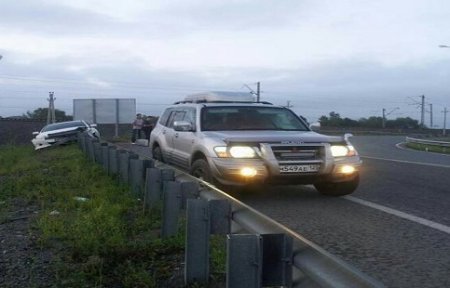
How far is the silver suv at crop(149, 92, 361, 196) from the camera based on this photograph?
8.35 metres

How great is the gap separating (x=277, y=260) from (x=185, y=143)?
6.76 metres

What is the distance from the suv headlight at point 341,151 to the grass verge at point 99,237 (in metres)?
2.88

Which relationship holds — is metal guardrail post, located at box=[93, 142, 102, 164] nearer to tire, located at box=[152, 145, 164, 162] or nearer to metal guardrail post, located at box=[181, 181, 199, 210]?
tire, located at box=[152, 145, 164, 162]

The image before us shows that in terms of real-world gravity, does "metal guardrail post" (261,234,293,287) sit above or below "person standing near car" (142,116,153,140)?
below

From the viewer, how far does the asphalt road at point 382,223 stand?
5277mm

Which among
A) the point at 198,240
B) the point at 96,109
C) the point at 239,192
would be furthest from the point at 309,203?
the point at 96,109

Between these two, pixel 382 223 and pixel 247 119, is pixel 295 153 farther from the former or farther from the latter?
pixel 247 119

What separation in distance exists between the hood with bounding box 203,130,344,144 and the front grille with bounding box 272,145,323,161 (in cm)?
9

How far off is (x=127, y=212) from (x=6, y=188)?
4.38 m

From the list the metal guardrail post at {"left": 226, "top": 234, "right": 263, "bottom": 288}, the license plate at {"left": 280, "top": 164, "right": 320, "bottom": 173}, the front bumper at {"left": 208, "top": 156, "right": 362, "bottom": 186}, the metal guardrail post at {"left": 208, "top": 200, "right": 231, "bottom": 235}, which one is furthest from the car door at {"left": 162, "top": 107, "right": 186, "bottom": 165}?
the metal guardrail post at {"left": 226, "top": 234, "right": 263, "bottom": 288}

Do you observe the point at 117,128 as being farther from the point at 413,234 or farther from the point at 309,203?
the point at 413,234

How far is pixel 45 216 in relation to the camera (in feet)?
24.2

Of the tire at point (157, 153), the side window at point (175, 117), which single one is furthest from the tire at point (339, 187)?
the tire at point (157, 153)

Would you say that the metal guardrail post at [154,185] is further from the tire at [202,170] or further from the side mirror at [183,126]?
the side mirror at [183,126]
